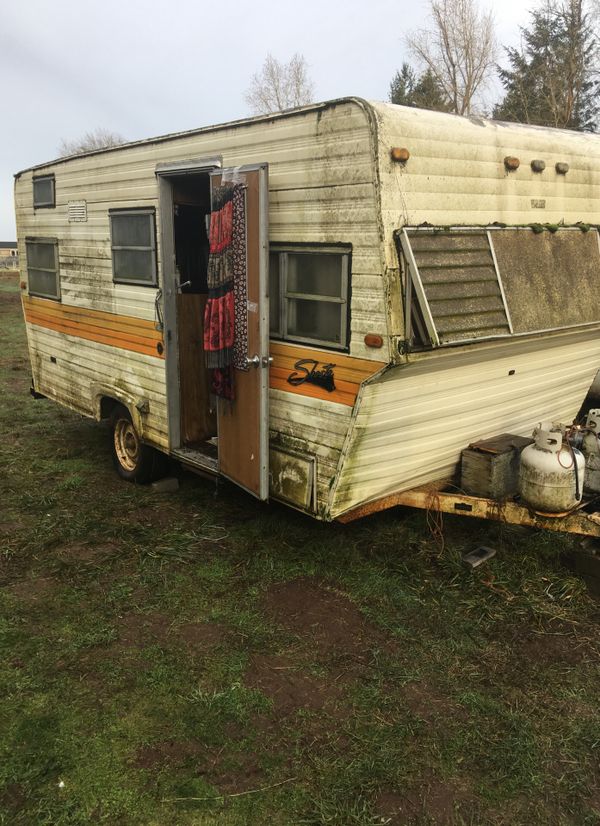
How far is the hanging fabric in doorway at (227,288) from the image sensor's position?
175 inches

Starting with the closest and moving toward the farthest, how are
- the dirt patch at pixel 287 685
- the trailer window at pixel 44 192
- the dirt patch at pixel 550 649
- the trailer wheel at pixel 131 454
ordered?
the dirt patch at pixel 287 685 → the dirt patch at pixel 550 649 → the trailer wheel at pixel 131 454 → the trailer window at pixel 44 192

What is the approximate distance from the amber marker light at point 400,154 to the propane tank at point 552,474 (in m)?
1.92

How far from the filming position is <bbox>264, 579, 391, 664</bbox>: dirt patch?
3934 mm

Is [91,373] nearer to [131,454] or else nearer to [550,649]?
[131,454]

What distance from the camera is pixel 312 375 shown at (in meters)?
4.29

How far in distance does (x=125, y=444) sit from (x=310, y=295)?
3.33m

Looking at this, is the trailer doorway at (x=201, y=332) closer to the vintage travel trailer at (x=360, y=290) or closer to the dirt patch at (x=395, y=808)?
the vintage travel trailer at (x=360, y=290)

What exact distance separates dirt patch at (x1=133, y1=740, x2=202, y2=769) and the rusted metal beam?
172 centimetres

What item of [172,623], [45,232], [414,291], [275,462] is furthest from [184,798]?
[45,232]

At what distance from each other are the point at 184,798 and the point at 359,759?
2.64ft

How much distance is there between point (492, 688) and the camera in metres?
3.56

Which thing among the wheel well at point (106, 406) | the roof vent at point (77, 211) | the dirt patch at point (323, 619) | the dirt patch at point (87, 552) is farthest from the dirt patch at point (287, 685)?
the roof vent at point (77, 211)

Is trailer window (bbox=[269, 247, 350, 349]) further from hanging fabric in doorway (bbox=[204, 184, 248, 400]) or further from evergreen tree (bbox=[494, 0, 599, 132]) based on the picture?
evergreen tree (bbox=[494, 0, 599, 132])

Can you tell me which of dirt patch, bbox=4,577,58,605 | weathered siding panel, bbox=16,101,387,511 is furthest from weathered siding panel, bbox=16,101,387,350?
dirt patch, bbox=4,577,58,605
